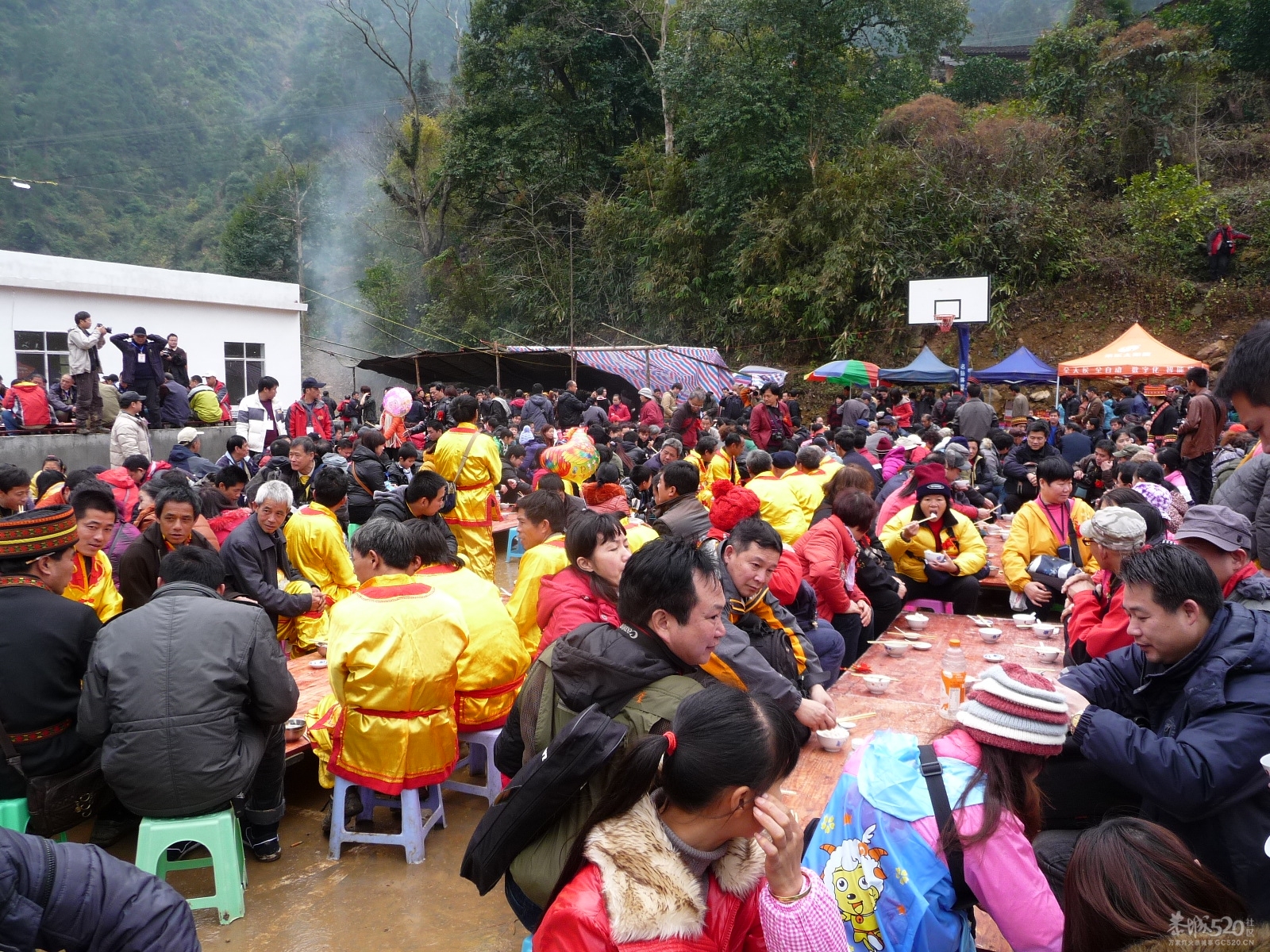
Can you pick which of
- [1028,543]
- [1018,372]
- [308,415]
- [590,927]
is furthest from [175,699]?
[1018,372]

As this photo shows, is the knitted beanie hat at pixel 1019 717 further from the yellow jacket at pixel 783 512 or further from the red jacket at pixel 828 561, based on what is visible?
the yellow jacket at pixel 783 512

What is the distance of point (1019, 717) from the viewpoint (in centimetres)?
179

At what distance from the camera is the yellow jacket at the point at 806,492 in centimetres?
670

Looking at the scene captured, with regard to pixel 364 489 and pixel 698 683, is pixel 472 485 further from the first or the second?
pixel 698 683

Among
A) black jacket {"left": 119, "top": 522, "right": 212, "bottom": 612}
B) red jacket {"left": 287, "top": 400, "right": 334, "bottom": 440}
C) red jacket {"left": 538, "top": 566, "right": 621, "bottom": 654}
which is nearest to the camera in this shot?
red jacket {"left": 538, "top": 566, "right": 621, "bottom": 654}

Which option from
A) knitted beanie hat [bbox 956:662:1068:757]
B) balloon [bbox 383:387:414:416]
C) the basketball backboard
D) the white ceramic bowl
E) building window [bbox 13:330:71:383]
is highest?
the basketball backboard

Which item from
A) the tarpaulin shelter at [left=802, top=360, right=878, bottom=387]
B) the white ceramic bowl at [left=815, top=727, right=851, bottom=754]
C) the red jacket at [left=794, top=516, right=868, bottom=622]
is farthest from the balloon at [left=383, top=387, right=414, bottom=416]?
the tarpaulin shelter at [left=802, top=360, right=878, bottom=387]

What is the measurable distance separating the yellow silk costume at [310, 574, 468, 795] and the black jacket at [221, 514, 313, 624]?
1.42m

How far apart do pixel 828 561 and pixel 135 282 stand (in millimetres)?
15121

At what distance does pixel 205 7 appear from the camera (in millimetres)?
67500

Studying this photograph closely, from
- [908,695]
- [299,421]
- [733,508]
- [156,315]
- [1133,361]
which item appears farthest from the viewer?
[156,315]

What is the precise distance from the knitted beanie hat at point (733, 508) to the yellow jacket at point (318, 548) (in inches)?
86.3

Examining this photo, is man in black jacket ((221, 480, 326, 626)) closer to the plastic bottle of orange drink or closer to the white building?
the plastic bottle of orange drink

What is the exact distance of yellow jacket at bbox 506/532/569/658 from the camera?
4.12 meters
